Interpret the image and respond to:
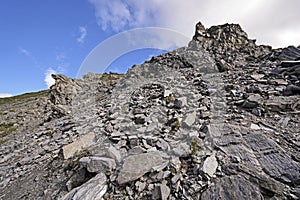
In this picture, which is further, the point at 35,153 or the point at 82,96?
the point at 82,96

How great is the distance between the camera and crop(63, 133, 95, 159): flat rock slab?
23.7ft

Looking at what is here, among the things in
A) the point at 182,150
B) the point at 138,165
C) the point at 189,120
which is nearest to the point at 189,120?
the point at 189,120

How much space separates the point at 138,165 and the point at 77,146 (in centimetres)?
340

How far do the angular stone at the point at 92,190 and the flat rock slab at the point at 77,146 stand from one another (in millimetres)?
2264

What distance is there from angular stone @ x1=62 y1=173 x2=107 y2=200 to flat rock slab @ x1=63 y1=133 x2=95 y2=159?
226 cm

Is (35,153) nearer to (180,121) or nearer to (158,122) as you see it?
(158,122)

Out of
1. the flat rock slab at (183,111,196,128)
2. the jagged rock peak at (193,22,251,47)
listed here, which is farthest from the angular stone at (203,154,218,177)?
the jagged rock peak at (193,22,251,47)

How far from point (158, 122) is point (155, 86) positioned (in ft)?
21.0

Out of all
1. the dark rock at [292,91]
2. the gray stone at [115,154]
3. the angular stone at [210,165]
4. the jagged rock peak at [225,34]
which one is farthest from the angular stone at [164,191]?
the jagged rock peak at [225,34]

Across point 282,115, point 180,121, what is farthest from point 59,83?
point 282,115

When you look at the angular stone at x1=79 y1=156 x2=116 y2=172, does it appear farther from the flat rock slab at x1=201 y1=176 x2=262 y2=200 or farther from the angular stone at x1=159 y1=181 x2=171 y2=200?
the flat rock slab at x1=201 y1=176 x2=262 y2=200

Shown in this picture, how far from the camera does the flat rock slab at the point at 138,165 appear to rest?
17.0ft

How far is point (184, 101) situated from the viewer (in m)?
9.86

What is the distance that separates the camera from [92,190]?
4973 millimetres
